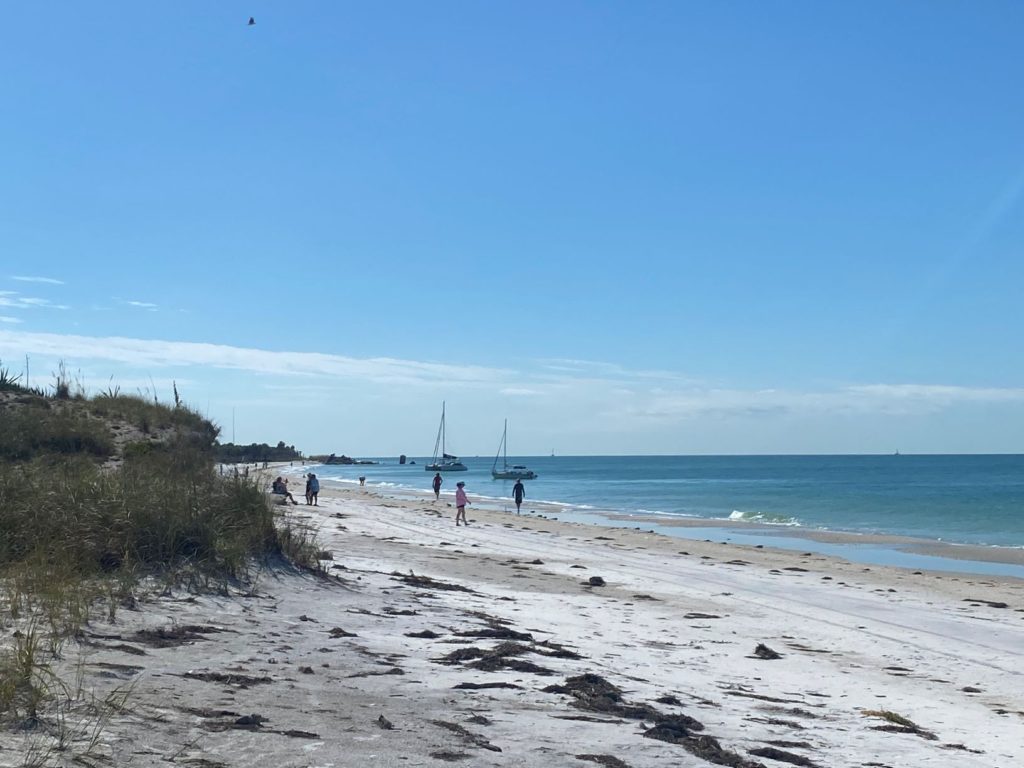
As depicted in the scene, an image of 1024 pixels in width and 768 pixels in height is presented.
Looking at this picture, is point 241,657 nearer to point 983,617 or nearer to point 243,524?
point 243,524

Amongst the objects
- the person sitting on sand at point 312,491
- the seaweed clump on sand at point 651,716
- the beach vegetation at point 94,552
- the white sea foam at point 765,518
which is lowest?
the white sea foam at point 765,518

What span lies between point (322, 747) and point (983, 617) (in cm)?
1454

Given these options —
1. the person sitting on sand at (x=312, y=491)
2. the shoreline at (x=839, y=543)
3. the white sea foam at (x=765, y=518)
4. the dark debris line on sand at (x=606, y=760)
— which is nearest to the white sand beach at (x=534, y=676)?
the dark debris line on sand at (x=606, y=760)

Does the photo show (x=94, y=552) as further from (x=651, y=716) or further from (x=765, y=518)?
(x=765, y=518)

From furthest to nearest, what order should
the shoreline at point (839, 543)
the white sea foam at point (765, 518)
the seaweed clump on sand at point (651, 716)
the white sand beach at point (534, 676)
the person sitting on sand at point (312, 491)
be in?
1. the white sea foam at point (765, 518)
2. the person sitting on sand at point (312, 491)
3. the shoreline at point (839, 543)
4. the seaweed clump on sand at point (651, 716)
5. the white sand beach at point (534, 676)

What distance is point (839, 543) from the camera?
34344 millimetres

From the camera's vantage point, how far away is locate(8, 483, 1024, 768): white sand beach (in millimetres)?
5461

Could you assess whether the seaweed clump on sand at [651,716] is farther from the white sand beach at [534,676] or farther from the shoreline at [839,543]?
the shoreline at [839,543]

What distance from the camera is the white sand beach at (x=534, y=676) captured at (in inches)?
215

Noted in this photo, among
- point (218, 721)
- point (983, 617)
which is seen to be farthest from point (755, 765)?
point (983, 617)

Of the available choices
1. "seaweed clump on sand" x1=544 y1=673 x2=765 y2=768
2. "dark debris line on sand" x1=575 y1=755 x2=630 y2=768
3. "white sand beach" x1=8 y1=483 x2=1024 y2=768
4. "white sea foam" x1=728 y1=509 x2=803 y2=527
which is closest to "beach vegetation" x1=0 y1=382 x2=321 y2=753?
"white sand beach" x1=8 y1=483 x2=1024 y2=768

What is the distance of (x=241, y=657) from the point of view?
7133mm

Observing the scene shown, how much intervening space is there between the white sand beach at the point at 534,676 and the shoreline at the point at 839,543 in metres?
11.5

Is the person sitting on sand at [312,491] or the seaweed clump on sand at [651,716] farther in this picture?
the person sitting on sand at [312,491]
